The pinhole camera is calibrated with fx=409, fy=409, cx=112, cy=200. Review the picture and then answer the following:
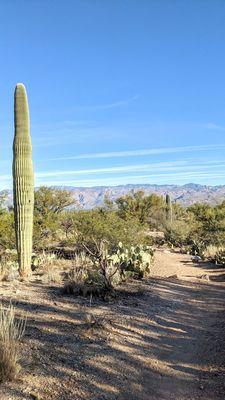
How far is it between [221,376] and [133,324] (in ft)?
7.26

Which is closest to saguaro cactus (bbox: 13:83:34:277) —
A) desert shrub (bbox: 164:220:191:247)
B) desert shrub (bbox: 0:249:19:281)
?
desert shrub (bbox: 0:249:19:281)

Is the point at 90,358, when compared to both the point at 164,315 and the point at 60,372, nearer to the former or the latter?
the point at 60,372

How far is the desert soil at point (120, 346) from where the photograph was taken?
466 cm

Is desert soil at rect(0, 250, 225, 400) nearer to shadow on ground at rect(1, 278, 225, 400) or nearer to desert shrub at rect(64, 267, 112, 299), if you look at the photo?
shadow on ground at rect(1, 278, 225, 400)

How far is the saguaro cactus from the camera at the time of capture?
455 inches

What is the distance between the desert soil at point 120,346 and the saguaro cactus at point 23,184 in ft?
4.90

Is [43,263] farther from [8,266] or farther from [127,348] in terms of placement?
[127,348]

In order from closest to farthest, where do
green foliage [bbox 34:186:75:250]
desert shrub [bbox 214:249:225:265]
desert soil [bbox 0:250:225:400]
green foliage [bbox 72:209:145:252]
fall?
desert soil [bbox 0:250:225:400] → desert shrub [bbox 214:249:225:265] → green foliage [bbox 72:209:145:252] → green foliage [bbox 34:186:75:250]

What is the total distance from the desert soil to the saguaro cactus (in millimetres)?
1493

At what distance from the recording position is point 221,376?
5297 mm

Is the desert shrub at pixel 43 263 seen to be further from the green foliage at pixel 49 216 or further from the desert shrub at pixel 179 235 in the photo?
the desert shrub at pixel 179 235

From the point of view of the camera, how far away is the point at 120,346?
6074 mm

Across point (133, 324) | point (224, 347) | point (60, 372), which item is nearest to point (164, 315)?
point (133, 324)

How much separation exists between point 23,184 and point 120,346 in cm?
678
